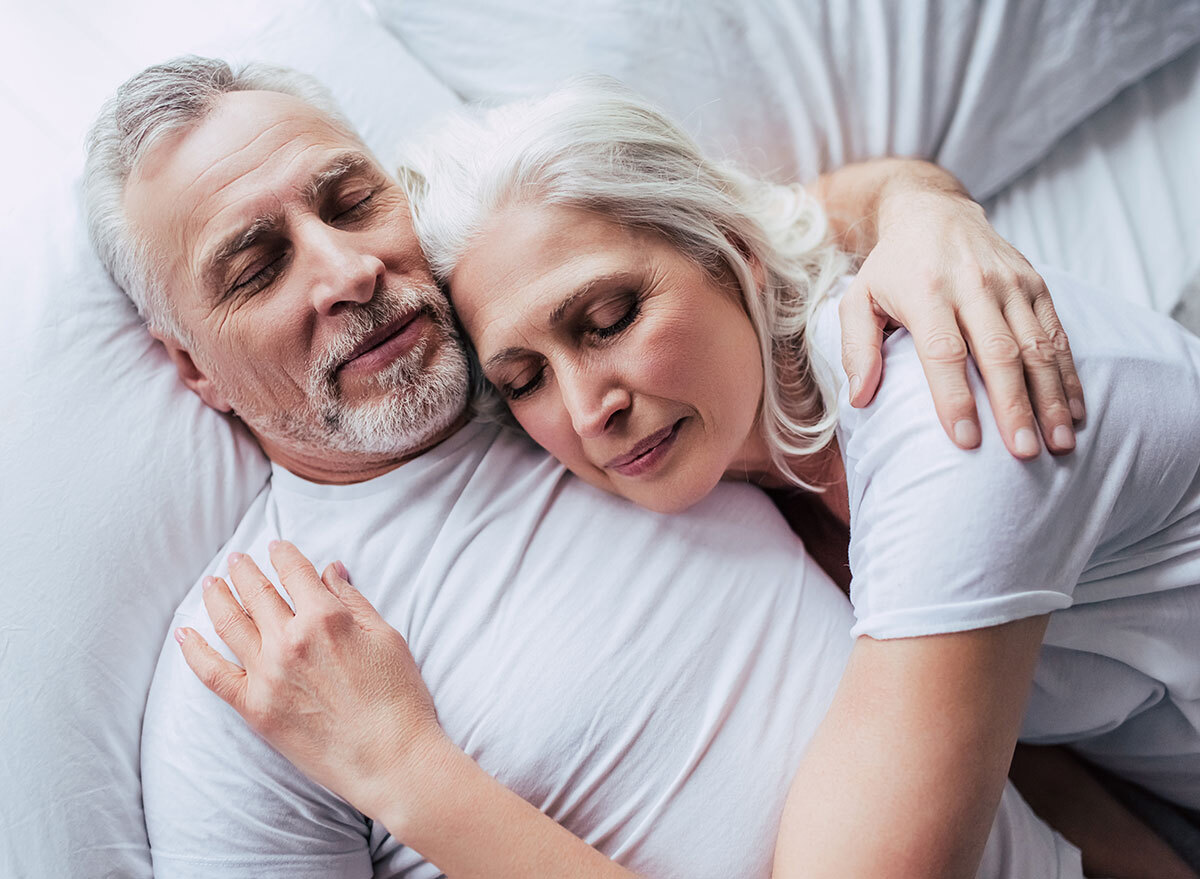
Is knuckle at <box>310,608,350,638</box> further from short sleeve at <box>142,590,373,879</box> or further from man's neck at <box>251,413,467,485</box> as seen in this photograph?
man's neck at <box>251,413,467,485</box>

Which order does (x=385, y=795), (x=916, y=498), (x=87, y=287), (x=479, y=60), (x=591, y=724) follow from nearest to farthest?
1. (x=916, y=498)
2. (x=385, y=795)
3. (x=591, y=724)
4. (x=87, y=287)
5. (x=479, y=60)

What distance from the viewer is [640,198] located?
1.26m

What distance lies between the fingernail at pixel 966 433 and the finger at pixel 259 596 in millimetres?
908

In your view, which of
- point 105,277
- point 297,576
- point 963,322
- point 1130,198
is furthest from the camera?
point 1130,198

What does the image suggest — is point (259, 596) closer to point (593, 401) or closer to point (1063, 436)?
point (593, 401)

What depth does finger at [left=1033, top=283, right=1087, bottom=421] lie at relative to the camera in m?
1.04

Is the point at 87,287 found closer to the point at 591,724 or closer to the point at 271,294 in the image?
the point at 271,294

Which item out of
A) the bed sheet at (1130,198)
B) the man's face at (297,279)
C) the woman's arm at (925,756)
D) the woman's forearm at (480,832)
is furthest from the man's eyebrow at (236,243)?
the bed sheet at (1130,198)

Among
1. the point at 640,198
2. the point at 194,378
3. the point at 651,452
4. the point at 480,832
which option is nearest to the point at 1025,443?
the point at 651,452

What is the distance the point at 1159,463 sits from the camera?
3.51ft

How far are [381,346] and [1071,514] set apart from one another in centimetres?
96

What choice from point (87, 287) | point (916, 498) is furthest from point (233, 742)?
point (916, 498)

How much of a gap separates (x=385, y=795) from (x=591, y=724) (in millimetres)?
288

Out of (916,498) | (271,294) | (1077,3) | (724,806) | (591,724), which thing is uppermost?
(271,294)
